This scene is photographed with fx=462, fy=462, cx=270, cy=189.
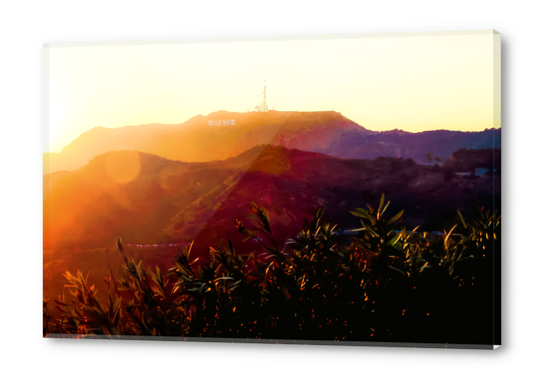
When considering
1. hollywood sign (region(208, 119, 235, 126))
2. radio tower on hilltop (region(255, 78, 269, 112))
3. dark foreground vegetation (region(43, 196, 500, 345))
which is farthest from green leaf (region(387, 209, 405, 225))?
hollywood sign (region(208, 119, 235, 126))

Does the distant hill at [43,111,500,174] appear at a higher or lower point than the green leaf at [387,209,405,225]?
higher

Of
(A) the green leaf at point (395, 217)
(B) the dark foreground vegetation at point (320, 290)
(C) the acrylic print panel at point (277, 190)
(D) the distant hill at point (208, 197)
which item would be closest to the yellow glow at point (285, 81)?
(C) the acrylic print panel at point (277, 190)

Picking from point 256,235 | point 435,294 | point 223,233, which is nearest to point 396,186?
point 435,294

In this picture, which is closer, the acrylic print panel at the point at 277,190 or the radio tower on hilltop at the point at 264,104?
the acrylic print panel at the point at 277,190

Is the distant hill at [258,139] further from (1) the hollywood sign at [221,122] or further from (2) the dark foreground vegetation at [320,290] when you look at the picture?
(2) the dark foreground vegetation at [320,290]

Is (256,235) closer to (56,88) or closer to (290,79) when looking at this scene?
(290,79)

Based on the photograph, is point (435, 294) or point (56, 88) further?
point (56, 88)

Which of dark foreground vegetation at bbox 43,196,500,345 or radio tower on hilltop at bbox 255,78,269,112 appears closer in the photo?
dark foreground vegetation at bbox 43,196,500,345

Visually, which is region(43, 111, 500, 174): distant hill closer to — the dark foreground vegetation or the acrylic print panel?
the acrylic print panel

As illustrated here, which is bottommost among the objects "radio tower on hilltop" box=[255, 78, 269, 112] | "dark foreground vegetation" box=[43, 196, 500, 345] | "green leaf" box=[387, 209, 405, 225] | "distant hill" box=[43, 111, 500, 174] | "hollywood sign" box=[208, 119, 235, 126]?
"dark foreground vegetation" box=[43, 196, 500, 345]
